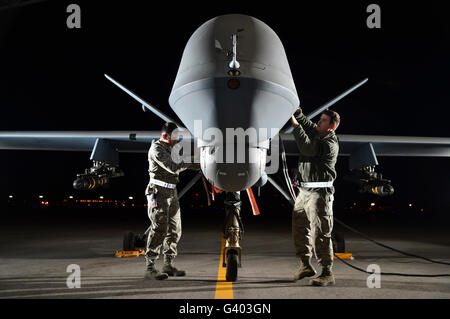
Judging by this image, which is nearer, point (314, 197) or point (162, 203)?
point (314, 197)

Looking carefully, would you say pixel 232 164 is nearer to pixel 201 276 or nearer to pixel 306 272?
pixel 306 272

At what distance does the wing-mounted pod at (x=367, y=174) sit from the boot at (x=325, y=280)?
326 centimetres

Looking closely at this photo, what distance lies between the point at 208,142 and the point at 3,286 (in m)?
2.99

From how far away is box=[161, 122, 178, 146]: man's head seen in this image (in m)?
4.76

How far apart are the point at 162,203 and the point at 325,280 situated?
227 cm

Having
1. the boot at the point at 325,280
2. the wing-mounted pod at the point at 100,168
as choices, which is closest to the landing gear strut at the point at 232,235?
the boot at the point at 325,280

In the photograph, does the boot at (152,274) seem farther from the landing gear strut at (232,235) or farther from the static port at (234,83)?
the static port at (234,83)

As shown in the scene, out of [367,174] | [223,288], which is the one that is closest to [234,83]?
[223,288]

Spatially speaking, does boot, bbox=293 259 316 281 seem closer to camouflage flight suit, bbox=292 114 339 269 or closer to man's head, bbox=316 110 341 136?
camouflage flight suit, bbox=292 114 339 269

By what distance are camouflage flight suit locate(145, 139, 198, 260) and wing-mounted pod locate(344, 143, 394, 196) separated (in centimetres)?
426

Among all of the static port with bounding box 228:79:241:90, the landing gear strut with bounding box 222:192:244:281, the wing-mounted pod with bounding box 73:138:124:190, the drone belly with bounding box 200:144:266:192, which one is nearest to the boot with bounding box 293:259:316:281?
the landing gear strut with bounding box 222:192:244:281

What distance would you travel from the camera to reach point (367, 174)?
7.48 meters

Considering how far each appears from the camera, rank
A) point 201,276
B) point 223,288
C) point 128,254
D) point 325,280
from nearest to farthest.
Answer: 1. point 223,288
2. point 325,280
3. point 201,276
4. point 128,254

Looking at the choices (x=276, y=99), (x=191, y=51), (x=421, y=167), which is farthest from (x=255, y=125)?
(x=421, y=167)
